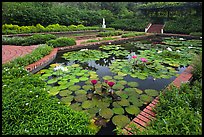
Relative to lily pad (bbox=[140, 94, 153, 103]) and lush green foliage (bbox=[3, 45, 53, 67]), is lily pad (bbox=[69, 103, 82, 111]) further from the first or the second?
lush green foliage (bbox=[3, 45, 53, 67])

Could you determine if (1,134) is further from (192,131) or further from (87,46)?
(87,46)

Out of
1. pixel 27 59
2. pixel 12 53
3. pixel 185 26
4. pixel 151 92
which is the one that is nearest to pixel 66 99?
pixel 151 92

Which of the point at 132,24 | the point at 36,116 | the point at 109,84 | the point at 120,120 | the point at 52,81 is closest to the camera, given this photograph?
the point at 36,116

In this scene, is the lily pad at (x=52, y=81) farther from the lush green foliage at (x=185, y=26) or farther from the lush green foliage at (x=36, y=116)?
the lush green foliage at (x=185, y=26)

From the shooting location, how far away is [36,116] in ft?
6.96

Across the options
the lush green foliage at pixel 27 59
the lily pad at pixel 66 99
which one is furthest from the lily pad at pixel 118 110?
the lush green foliage at pixel 27 59

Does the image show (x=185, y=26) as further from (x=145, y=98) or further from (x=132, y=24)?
(x=145, y=98)

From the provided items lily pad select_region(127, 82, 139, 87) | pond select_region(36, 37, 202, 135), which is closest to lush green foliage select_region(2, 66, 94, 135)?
pond select_region(36, 37, 202, 135)

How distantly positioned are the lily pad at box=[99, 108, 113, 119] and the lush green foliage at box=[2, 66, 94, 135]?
0.50 meters

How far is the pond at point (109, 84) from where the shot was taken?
2.78m

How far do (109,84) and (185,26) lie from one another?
1599 centimetres

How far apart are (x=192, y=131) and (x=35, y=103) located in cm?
207

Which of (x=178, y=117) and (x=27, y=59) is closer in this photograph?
(x=178, y=117)

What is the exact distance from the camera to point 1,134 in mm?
1957
